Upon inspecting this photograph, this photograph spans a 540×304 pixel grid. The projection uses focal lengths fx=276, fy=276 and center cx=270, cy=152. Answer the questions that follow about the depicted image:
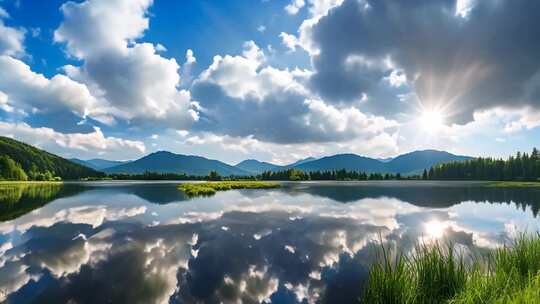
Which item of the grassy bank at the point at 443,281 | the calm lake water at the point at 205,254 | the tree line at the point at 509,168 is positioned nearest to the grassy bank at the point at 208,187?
the calm lake water at the point at 205,254

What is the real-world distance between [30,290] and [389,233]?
22854mm

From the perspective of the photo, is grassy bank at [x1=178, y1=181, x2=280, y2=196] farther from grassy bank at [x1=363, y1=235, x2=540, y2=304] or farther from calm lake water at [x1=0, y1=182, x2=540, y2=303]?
grassy bank at [x1=363, y1=235, x2=540, y2=304]

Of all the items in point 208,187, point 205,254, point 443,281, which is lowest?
point 205,254

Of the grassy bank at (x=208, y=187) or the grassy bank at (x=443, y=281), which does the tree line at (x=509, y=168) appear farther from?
the grassy bank at (x=443, y=281)

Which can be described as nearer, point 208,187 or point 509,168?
point 208,187

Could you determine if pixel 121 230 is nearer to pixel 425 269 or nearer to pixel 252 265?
pixel 252 265

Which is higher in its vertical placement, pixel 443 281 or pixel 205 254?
pixel 443 281

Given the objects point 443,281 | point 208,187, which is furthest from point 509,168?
point 443,281

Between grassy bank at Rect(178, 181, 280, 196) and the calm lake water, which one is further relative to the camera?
grassy bank at Rect(178, 181, 280, 196)

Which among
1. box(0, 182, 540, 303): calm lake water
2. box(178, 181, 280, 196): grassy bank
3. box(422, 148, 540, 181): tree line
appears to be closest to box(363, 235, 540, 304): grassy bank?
box(0, 182, 540, 303): calm lake water

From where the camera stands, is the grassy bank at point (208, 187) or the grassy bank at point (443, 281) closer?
the grassy bank at point (443, 281)

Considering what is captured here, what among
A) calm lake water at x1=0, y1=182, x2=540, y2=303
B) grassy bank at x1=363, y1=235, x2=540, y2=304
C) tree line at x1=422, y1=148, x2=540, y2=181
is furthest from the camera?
tree line at x1=422, y1=148, x2=540, y2=181

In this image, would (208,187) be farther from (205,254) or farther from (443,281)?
(443,281)

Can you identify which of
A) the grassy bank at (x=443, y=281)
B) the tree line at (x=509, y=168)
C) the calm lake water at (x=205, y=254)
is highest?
the tree line at (x=509, y=168)
